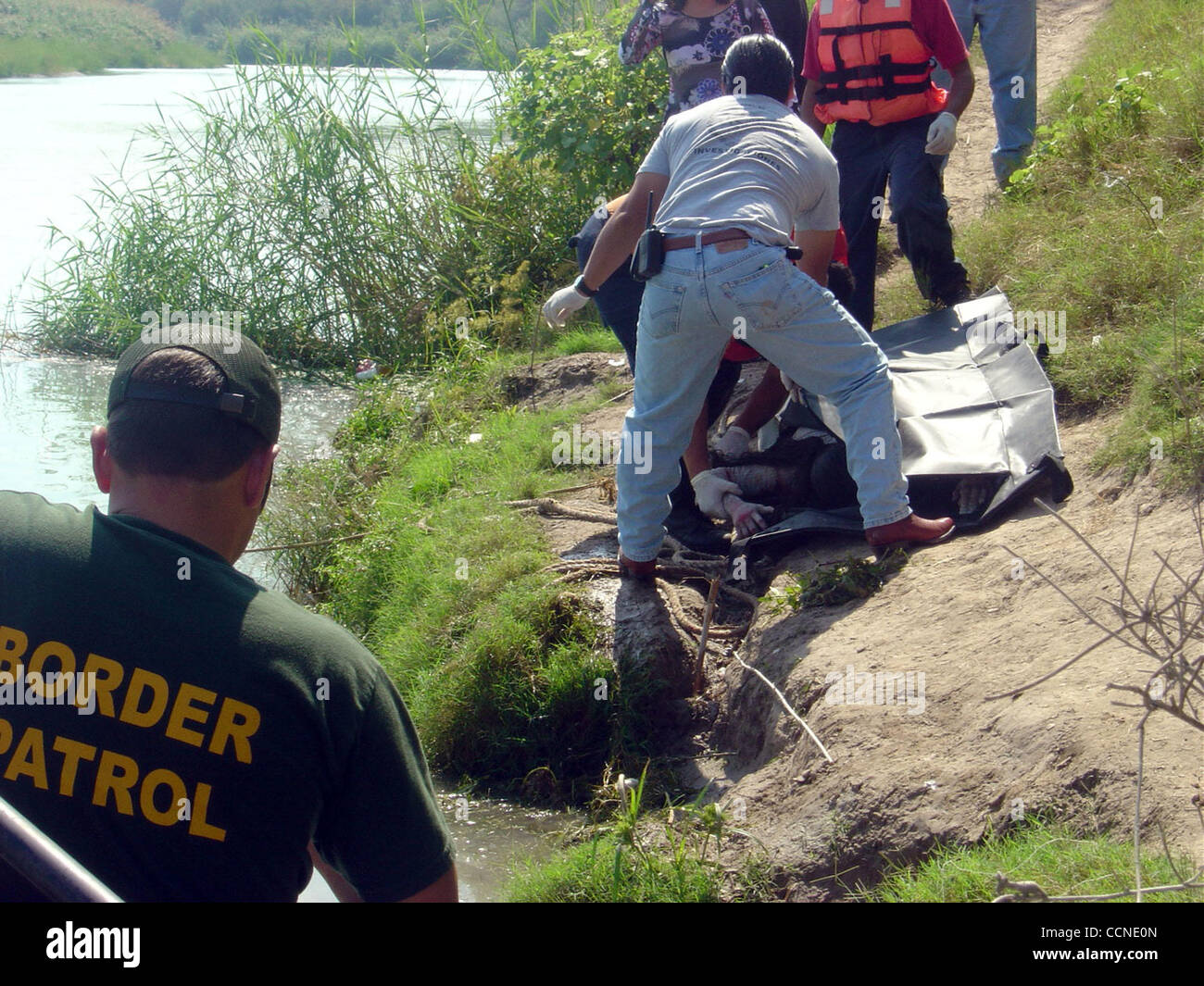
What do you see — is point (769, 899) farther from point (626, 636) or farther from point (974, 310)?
point (974, 310)

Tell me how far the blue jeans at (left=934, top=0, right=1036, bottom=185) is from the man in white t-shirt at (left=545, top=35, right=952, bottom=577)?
11.3 ft

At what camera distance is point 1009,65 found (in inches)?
267

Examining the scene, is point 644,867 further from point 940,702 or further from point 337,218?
point 337,218

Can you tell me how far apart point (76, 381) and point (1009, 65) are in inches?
323

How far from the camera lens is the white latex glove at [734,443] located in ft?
16.0

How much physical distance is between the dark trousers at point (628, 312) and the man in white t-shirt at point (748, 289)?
585mm

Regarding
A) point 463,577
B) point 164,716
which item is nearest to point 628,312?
point 463,577

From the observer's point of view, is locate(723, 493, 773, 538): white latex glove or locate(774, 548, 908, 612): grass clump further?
locate(723, 493, 773, 538): white latex glove

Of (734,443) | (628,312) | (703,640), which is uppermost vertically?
(628,312)

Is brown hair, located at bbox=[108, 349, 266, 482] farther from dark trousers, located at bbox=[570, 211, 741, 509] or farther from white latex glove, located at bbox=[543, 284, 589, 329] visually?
dark trousers, located at bbox=[570, 211, 741, 509]

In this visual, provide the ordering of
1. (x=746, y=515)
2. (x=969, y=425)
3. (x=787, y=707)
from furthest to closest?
(x=746, y=515) < (x=969, y=425) < (x=787, y=707)

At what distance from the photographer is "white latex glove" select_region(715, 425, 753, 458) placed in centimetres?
489

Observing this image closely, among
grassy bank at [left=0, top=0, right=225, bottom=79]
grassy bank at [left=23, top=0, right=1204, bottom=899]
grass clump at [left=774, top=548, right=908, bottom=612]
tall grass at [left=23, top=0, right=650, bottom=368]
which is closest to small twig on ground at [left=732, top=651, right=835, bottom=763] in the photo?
grass clump at [left=774, top=548, right=908, bottom=612]

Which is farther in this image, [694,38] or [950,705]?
[694,38]
